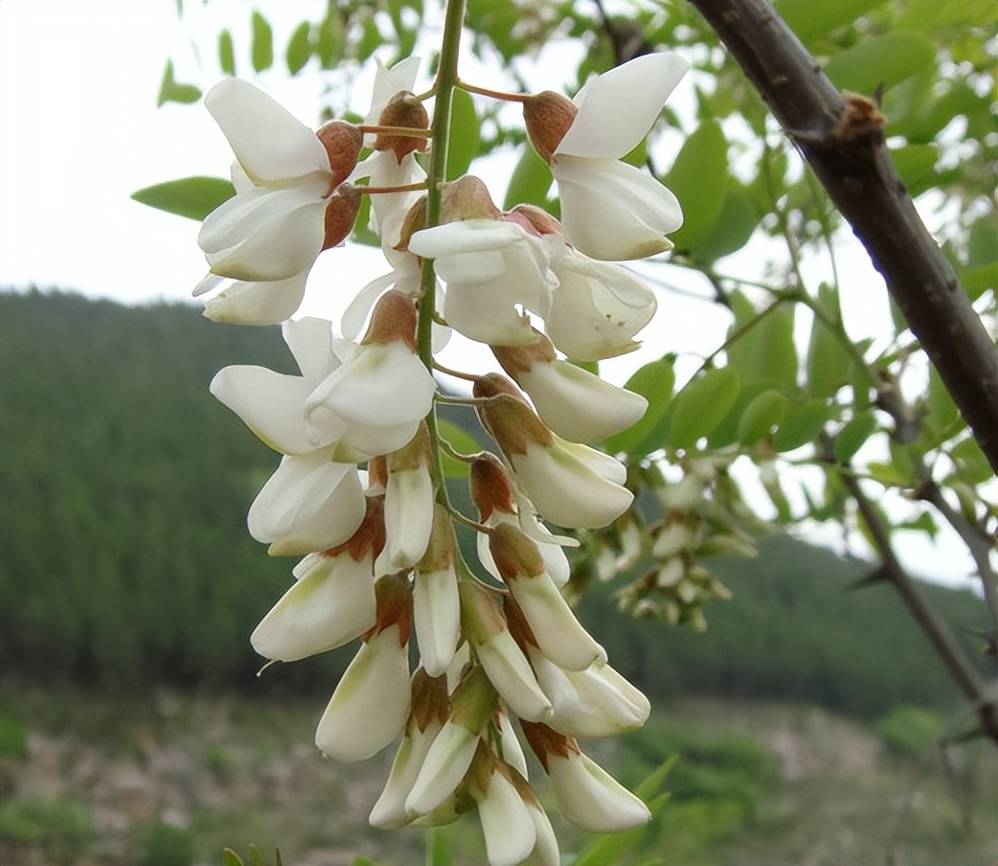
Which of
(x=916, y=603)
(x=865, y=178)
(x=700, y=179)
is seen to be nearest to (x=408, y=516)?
(x=865, y=178)

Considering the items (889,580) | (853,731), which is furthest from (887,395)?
(853,731)

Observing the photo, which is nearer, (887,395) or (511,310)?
(511,310)

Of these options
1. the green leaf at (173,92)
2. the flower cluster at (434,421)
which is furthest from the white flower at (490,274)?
the green leaf at (173,92)

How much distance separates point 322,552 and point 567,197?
12 cm

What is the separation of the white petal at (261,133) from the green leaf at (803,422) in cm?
33

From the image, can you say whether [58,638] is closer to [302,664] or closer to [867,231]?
[302,664]

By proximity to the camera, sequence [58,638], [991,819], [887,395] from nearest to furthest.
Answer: [887,395]
[58,638]
[991,819]

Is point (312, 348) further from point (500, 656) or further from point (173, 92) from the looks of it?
point (173, 92)

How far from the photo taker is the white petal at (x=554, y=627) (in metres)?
0.29

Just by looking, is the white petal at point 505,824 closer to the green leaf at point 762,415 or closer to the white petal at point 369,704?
the white petal at point 369,704

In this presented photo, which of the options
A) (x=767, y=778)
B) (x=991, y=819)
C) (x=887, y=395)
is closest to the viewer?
(x=887, y=395)

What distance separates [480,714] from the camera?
29cm

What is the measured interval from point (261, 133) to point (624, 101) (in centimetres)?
9

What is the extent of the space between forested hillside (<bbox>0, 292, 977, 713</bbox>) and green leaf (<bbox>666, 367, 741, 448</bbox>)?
956mm
